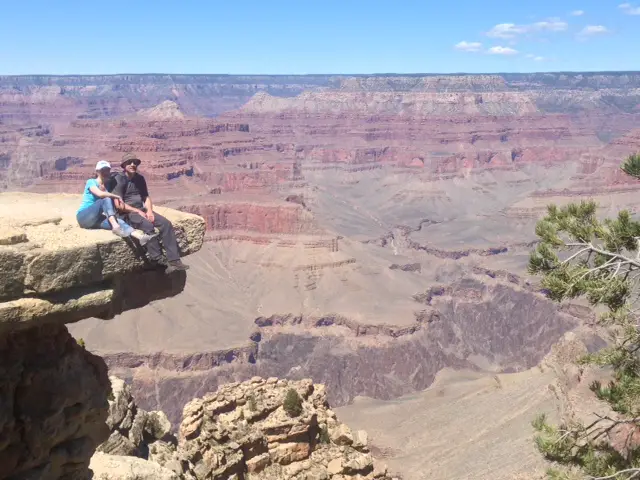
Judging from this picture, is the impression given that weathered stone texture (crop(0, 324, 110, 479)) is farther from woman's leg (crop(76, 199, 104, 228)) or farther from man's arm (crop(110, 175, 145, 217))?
man's arm (crop(110, 175, 145, 217))

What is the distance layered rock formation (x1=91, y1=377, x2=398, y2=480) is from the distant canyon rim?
33.7 metres

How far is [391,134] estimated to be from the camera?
617 ft

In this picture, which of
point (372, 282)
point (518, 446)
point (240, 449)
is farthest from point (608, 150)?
point (240, 449)

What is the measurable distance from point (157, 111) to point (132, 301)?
185 meters

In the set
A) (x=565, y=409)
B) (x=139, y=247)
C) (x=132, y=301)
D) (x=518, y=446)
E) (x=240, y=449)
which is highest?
(x=139, y=247)

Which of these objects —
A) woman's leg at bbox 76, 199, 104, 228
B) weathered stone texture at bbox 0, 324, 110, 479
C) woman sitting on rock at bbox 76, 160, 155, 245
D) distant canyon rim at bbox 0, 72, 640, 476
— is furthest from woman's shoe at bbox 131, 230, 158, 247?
distant canyon rim at bbox 0, 72, 640, 476

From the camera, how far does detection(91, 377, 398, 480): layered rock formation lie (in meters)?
13.5

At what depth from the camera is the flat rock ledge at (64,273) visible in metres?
A: 6.11

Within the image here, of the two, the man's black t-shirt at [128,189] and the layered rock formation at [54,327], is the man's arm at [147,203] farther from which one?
the layered rock formation at [54,327]

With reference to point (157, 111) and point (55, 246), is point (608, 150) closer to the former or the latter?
point (157, 111)

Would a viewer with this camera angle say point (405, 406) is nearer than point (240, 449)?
No

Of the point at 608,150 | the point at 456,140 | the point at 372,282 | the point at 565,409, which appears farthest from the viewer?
the point at 456,140

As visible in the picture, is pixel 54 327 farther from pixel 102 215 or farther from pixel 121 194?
pixel 121 194

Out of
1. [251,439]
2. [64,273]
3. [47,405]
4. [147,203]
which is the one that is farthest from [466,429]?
[64,273]
